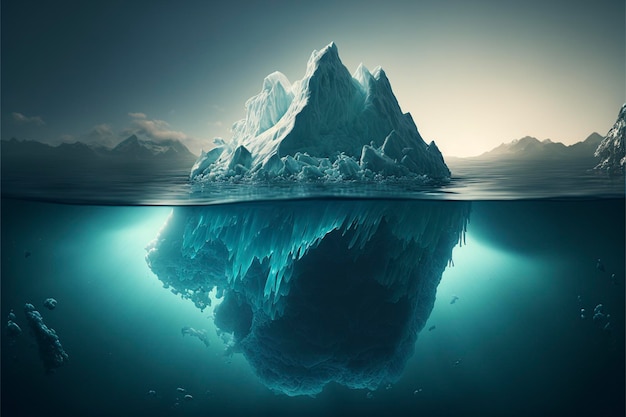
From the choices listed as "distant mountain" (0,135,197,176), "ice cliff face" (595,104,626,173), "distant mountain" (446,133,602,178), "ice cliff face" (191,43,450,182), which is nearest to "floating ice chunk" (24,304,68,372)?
"distant mountain" (0,135,197,176)

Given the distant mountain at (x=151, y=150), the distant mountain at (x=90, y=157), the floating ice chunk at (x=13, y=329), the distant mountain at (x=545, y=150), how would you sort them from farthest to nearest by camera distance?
the floating ice chunk at (x=13, y=329)
the distant mountain at (x=545, y=150)
the distant mountain at (x=151, y=150)
the distant mountain at (x=90, y=157)

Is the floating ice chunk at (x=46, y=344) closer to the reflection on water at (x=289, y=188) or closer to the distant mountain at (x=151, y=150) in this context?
the reflection on water at (x=289, y=188)

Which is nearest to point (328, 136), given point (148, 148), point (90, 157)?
point (148, 148)

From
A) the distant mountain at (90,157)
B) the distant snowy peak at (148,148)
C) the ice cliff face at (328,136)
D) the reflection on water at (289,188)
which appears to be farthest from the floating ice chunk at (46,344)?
the ice cliff face at (328,136)

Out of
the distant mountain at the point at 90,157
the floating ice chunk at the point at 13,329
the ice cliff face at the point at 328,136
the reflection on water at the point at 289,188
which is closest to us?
the reflection on water at the point at 289,188

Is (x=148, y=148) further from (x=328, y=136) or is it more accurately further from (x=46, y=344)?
(x=46, y=344)

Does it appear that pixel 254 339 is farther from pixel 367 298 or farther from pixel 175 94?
pixel 175 94

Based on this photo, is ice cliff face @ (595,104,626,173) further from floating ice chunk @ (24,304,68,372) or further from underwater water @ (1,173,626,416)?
floating ice chunk @ (24,304,68,372)
